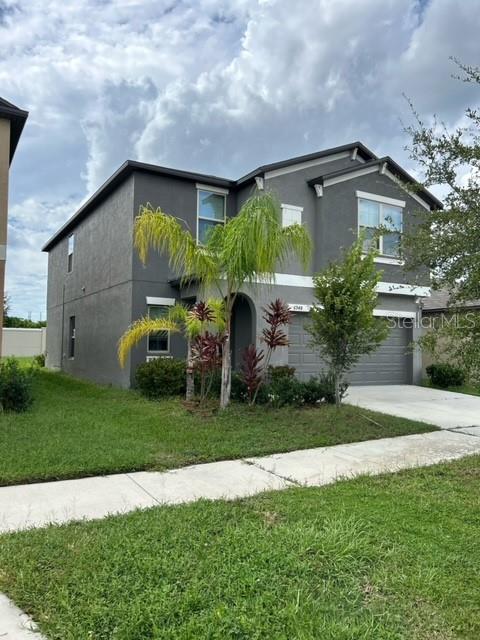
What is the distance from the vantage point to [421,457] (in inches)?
289

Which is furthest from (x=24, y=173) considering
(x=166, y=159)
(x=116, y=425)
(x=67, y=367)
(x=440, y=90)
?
(x=440, y=90)

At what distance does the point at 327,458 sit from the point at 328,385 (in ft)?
13.1

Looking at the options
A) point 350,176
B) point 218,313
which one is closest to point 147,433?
point 218,313

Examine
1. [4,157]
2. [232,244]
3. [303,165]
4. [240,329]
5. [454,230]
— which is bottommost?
[240,329]

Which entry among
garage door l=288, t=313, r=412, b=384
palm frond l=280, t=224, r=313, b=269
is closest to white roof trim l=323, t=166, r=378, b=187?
garage door l=288, t=313, r=412, b=384

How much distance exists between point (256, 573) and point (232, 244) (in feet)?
22.9

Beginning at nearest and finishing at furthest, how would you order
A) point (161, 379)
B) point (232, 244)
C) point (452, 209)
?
1. point (452, 209)
2. point (232, 244)
3. point (161, 379)

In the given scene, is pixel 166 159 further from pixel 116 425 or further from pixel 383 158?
pixel 116 425

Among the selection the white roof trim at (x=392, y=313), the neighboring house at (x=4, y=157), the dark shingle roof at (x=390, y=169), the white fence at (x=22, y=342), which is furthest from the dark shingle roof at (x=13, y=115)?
the white fence at (x=22, y=342)

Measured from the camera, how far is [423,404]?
12703 millimetres

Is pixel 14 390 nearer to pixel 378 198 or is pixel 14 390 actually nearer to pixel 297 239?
pixel 297 239

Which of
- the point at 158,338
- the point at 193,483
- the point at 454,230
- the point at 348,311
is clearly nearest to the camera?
the point at 193,483

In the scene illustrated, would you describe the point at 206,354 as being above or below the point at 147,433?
above

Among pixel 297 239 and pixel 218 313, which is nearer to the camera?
pixel 297 239
